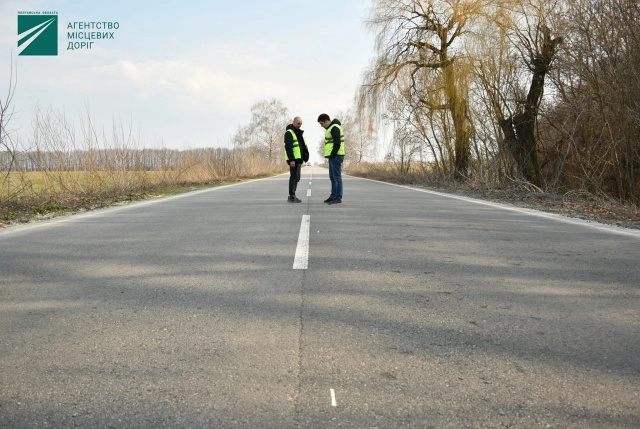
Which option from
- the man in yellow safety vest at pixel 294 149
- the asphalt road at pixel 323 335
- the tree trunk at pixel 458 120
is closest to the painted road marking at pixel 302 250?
the asphalt road at pixel 323 335

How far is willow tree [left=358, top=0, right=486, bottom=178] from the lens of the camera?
18703mm

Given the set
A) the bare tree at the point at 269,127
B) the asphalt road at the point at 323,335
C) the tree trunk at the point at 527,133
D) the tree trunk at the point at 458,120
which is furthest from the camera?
the bare tree at the point at 269,127

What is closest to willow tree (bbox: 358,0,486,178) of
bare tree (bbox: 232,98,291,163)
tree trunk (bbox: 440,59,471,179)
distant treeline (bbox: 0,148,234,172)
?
tree trunk (bbox: 440,59,471,179)

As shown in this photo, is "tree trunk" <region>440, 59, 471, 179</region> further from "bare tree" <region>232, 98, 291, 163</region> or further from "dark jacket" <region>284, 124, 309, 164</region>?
"bare tree" <region>232, 98, 291, 163</region>

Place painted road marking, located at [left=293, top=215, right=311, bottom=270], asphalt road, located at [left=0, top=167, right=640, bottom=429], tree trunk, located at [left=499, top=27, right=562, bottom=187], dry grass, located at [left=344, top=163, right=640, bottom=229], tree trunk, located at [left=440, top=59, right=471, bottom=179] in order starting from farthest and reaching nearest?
tree trunk, located at [left=440, top=59, right=471, bottom=179]
tree trunk, located at [left=499, top=27, right=562, bottom=187]
dry grass, located at [left=344, top=163, right=640, bottom=229]
painted road marking, located at [left=293, top=215, right=311, bottom=270]
asphalt road, located at [left=0, top=167, right=640, bottom=429]

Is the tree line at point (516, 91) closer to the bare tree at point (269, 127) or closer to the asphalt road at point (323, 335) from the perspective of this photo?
the asphalt road at point (323, 335)

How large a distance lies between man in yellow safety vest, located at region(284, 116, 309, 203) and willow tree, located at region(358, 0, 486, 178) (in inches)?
363

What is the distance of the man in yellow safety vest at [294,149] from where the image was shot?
1088 centimetres

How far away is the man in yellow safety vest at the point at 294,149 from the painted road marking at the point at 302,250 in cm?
374

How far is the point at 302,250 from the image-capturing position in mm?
5434

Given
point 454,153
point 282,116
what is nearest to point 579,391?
point 454,153

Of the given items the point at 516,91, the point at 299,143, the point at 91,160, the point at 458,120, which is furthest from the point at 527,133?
the point at 91,160

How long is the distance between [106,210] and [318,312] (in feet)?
27.1

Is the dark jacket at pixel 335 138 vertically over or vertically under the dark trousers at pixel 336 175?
over
